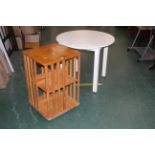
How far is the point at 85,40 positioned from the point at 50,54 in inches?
26.8

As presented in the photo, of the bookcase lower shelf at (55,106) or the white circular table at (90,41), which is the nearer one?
the bookcase lower shelf at (55,106)

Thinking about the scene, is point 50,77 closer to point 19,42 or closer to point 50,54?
point 50,54

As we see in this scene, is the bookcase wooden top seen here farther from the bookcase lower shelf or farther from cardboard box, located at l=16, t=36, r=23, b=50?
cardboard box, located at l=16, t=36, r=23, b=50

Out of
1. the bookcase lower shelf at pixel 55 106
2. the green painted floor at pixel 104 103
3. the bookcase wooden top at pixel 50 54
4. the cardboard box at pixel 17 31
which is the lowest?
the green painted floor at pixel 104 103

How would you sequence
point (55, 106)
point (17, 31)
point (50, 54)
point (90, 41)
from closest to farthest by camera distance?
point (50, 54) < point (55, 106) < point (90, 41) < point (17, 31)

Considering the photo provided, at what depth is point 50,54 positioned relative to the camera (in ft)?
6.80

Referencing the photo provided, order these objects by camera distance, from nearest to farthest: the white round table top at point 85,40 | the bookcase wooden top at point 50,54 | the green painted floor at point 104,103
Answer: the bookcase wooden top at point 50,54
the green painted floor at point 104,103
the white round table top at point 85,40

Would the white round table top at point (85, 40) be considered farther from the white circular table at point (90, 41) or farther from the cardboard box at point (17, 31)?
the cardboard box at point (17, 31)

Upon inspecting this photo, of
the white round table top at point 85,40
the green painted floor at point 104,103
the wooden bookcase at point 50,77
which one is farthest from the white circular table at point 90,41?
the green painted floor at point 104,103

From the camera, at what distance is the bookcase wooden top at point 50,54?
1.95 metres

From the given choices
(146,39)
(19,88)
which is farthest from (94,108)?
(146,39)

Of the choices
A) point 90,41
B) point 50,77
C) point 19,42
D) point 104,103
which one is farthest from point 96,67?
point 19,42

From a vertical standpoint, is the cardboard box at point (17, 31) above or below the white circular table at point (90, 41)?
below

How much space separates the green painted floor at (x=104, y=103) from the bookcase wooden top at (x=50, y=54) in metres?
0.73
